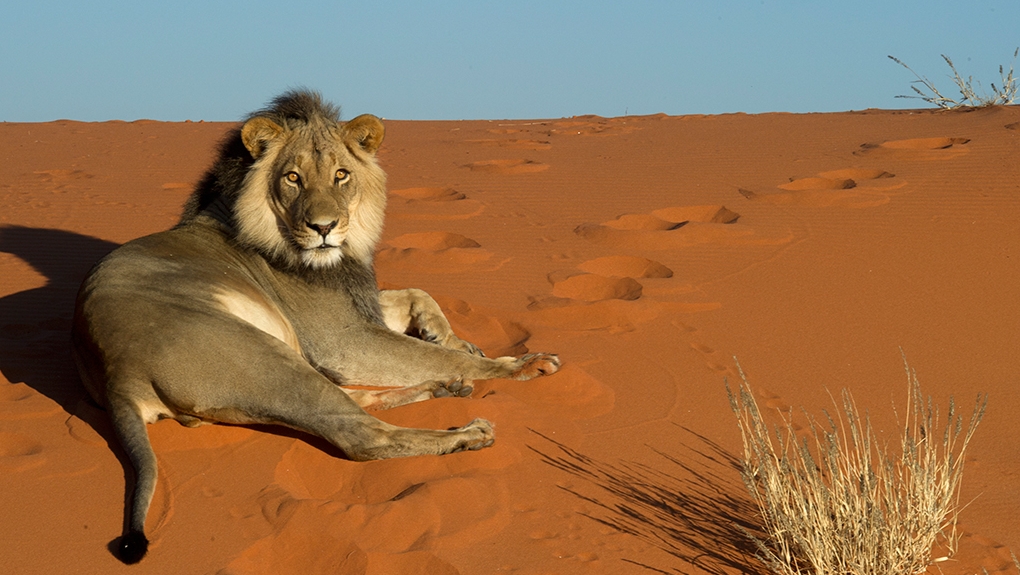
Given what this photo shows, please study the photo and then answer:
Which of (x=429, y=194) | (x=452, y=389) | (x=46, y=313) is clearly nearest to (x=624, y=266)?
(x=452, y=389)

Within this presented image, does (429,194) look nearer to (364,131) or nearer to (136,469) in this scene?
(364,131)

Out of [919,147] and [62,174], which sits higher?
[919,147]

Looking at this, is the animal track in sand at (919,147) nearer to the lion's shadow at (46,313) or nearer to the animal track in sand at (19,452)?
the lion's shadow at (46,313)

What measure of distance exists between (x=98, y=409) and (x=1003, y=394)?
516 cm

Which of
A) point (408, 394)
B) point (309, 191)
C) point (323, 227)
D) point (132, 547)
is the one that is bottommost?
Answer: point (132, 547)

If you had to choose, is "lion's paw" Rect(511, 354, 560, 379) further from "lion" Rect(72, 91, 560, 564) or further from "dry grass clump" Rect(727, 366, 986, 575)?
"dry grass clump" Rect(727, 366, 986, 575)

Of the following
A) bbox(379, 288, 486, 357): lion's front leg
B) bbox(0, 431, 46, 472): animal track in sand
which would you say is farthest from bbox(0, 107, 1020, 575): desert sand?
bbox(379, 288, 486, 357): lion's front leg

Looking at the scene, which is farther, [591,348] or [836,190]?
[836,190]

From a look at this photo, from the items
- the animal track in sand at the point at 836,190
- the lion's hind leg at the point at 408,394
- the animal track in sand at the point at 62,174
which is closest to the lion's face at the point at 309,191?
the lion's hind leg at the point at 408,394

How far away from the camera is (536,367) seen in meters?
5.64

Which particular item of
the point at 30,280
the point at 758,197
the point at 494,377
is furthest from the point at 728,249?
the point at 30,280

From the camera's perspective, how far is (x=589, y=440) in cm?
495

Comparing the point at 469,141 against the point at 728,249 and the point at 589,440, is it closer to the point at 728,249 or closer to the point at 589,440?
the point at 728,249

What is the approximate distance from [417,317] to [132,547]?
121 inches
